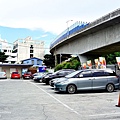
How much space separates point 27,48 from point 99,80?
10901 cm

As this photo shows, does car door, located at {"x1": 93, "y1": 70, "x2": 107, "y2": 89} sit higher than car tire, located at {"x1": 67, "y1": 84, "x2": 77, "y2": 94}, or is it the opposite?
car door, located at {"x1": 93, "y1": 70, "x2": 107, "y2": 89}

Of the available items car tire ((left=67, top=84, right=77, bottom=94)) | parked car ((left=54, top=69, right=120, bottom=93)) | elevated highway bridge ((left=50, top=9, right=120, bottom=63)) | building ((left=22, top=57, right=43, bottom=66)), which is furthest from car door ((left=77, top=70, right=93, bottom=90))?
building ((left=22, top=57, right=43, bottom=66))

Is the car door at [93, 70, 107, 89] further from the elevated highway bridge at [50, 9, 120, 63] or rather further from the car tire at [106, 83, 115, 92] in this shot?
the elevated highway bridge at [50, 9, 120, 63]

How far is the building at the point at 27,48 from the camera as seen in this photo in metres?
115

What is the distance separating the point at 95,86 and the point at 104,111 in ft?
23.6

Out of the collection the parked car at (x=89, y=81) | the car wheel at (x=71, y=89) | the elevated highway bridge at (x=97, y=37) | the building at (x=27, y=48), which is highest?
the building at (x=27, y=48)

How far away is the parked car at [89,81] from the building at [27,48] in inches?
3810

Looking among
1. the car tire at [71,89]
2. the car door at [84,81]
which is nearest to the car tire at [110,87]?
the car door at [84,81]

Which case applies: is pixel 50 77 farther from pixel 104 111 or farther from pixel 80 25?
pixel 104 111

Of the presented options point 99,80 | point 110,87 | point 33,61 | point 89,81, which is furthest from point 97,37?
point 33,61

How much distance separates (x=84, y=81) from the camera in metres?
16.1

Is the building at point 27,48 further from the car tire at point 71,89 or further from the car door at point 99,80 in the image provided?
the car tire at point 71,89

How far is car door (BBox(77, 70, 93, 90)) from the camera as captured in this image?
16.0 meters

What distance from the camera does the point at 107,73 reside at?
1686 cm
